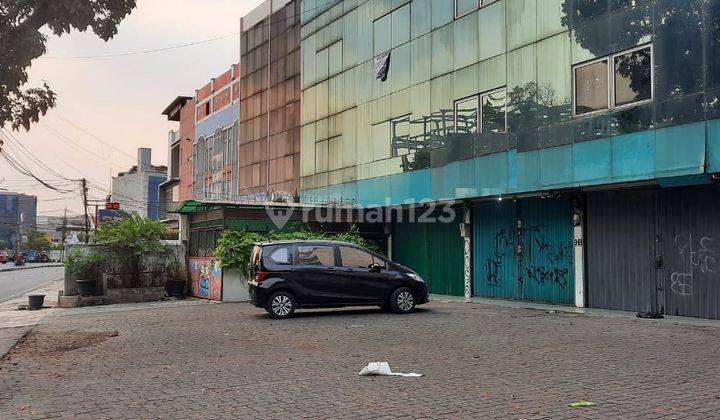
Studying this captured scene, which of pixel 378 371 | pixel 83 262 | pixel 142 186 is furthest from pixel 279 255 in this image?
pixel 142 186

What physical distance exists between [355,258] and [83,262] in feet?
38.1

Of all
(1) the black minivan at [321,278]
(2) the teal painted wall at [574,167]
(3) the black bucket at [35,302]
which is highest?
(2) the teal painted wall at [574,167]

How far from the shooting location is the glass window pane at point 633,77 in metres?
13.1

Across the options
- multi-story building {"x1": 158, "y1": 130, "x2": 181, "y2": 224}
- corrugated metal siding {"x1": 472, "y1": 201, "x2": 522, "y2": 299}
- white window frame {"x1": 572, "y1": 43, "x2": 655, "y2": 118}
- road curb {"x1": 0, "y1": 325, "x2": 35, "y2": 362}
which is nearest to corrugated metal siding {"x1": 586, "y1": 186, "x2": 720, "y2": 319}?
white window frame {"x1": 572, "y1": 43, "x2": 655, "y2": 118}

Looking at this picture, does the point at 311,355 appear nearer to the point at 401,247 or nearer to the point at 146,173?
the point at 401,247

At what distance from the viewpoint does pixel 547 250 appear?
16422 mm

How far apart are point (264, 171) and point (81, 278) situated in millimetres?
13613

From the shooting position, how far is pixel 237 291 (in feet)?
64.6

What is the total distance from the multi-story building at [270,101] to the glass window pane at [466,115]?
1117 centimetres

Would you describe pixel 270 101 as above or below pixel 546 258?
above

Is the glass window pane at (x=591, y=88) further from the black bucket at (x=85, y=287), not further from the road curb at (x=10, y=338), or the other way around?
the black bucket at (x=85, y=287)

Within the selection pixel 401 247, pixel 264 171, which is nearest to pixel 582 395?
pixel 401 247

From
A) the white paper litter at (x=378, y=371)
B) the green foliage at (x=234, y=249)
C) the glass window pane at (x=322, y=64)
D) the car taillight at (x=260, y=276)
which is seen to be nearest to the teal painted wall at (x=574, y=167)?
the green foliage at (x=234, y=249)

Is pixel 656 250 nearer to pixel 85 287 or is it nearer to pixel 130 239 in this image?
pixel 130 239
